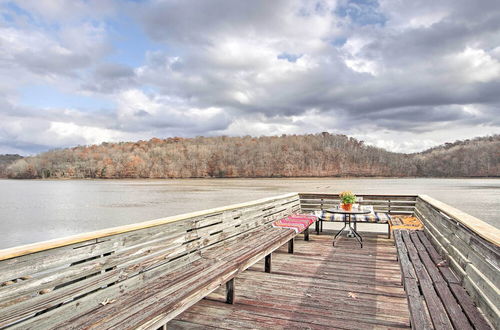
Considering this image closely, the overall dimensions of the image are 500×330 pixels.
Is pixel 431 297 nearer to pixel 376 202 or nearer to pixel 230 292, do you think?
pixel 230 292

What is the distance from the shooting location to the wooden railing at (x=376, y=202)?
26.8ft

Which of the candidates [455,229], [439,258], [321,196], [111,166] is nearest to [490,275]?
[455,229]

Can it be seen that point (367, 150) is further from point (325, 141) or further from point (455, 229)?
point (455, 229)

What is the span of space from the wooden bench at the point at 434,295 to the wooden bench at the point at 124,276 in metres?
1.58

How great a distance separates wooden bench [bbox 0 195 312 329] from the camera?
209cm

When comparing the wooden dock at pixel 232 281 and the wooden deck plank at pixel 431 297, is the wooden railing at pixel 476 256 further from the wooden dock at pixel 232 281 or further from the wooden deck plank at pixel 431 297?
the wooden deck plank at pixel 431 297

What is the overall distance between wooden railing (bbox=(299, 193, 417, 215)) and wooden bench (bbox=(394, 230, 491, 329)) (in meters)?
3.93

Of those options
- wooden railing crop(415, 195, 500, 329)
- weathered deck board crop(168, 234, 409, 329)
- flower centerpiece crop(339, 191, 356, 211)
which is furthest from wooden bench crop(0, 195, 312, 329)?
flower centerpiece crop(339, 191, 356, 211)

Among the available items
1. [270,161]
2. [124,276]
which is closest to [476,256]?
[124,276]

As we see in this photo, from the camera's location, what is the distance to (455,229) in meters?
3.63

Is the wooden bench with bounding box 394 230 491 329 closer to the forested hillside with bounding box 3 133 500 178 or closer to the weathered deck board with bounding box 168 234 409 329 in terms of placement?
the weathered deck board with bounding box 168 234 409 329

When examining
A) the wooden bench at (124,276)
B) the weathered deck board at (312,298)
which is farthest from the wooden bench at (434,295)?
the wooden bench at (124,276)

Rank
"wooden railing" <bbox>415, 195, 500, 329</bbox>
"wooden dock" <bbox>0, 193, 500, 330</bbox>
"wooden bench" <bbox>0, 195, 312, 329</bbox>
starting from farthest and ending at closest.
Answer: "wooden railing" <bbox>415, 195, 500, 329</bbox> → "wooden dock" <bbox>0, 193, 500, 330</bbox> → "wooden bench" <bbox>0, 195, 312, 329</bbox>

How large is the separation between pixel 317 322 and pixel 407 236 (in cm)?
315
